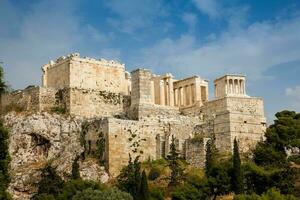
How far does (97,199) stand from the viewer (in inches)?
1987

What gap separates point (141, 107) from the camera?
6456 centimetres

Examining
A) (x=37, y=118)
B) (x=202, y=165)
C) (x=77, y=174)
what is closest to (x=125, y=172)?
(x=77, y=174)

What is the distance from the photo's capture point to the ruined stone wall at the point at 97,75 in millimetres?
67750

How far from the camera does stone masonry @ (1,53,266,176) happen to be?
6138 centimetres

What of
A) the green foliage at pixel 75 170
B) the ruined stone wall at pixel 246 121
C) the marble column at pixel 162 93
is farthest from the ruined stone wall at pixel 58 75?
the ruined stone wall at pixel 246 121

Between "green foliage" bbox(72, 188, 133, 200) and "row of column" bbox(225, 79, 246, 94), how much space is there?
66.4ft

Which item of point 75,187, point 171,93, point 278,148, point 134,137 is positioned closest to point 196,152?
point 134,137

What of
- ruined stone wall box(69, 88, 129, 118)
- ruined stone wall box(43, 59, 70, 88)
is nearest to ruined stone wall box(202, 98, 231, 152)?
ruined stone wall box(69, 88, 129, 118)

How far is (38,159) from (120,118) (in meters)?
8.91

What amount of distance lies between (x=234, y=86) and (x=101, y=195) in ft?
74.0

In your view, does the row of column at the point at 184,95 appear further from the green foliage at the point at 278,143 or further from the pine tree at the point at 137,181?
the pine tree at the point at 137,181

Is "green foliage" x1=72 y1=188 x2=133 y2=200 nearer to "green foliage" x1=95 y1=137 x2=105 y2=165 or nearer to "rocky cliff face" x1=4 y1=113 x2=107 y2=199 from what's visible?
"green foliage" x1=95 y1=137 x2=105 y2=165

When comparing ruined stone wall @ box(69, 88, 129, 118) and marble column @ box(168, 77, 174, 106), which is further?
marble column @ box(168, 77, 174, 106)

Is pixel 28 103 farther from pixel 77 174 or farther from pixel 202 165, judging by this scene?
pixel 202 165
